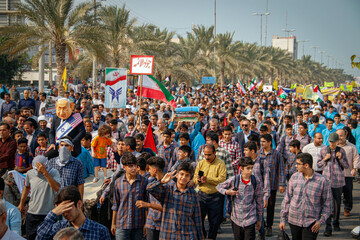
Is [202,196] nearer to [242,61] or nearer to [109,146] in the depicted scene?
[109,146]

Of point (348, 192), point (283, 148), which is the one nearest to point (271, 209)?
point (283, 148)

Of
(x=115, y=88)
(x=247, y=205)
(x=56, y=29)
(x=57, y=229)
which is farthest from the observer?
(x=56, y=29)

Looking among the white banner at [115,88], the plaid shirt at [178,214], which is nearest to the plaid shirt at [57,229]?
the plaid shirt at [178,214]

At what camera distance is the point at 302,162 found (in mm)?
5254

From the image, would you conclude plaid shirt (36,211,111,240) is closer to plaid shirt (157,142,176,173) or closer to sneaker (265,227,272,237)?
plaid shirt (157,142,176,173)

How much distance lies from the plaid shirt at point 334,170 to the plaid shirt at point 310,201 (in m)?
2.18

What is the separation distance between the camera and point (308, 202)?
519cm

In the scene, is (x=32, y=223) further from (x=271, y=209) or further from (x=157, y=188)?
(x=271, y=209)

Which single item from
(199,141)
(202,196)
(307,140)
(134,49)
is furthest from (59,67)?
(202,196)

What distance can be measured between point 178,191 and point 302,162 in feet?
5.49

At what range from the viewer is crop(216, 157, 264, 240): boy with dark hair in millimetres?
5336

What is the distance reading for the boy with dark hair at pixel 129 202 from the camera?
4.85 meters

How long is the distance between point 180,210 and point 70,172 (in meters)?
1.63

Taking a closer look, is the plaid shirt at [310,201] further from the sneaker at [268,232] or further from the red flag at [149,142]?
the red flag at [149,142]
